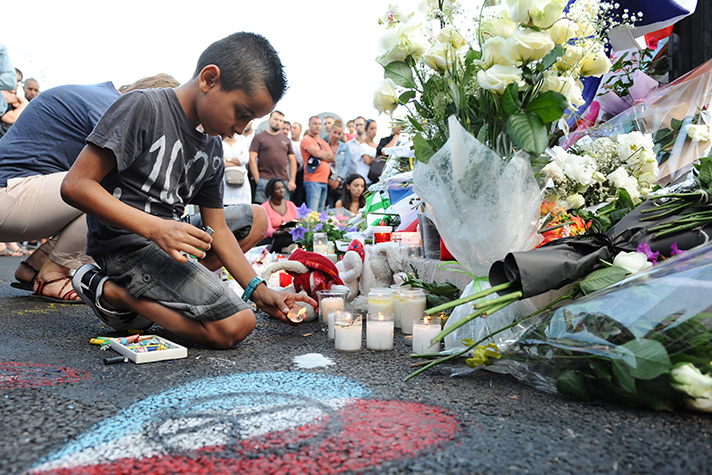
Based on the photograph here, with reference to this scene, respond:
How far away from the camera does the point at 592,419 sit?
1.45 meters

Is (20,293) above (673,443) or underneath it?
underneath

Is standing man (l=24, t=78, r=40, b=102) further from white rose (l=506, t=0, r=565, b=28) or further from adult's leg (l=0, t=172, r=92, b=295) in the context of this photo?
white rose (l=506, t=0, r=565, b=28)

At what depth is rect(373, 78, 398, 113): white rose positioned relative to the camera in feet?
6.75

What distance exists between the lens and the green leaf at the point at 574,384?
1.59 meters

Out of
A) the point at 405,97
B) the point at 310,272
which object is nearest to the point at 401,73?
the point at 405,97

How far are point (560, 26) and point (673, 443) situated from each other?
1259 mm

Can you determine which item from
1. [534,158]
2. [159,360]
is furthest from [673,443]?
[159,360]

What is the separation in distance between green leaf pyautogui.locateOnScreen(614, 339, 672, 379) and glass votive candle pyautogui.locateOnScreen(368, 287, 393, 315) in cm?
131

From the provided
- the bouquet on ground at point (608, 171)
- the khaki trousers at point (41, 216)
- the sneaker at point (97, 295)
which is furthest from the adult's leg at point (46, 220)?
the bouquet on ground at point (608, 171)

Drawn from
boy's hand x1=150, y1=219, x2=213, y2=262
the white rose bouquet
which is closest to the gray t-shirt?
boy's hand x1=150, y1=219, x2=213, y2=262

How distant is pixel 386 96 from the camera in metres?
2.06

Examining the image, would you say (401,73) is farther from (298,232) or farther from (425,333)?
(298,232)

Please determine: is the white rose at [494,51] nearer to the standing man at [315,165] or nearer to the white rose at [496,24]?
the white rose at [496,24]

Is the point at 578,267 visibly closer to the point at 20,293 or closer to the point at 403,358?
the point at 403,358
